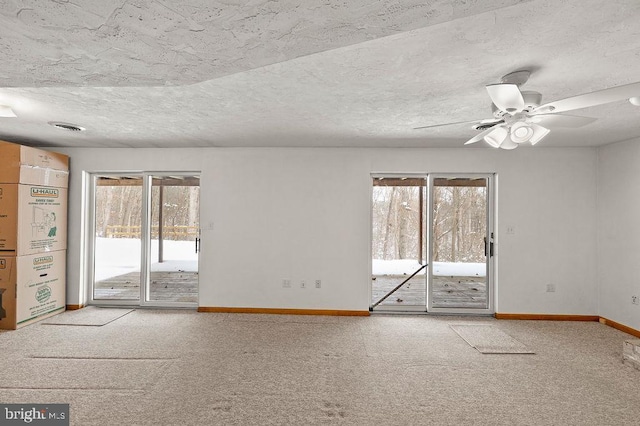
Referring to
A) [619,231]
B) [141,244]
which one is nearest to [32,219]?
[141,244]

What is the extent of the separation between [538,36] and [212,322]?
4.15m

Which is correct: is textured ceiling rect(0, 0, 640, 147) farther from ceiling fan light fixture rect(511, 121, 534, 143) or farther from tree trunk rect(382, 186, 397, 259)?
tree trunk rect(382, 186, 397, 259)

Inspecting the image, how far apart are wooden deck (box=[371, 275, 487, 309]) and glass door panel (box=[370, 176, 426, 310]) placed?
0.02 m

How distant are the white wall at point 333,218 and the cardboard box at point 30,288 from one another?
25 cm

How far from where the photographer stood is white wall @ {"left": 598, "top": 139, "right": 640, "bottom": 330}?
409 centimetres

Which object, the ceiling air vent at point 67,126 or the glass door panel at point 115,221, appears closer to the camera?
the ceiling air vent at point 67,126

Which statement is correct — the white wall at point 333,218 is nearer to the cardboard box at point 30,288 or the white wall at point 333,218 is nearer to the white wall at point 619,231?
the white wall at point 619,231

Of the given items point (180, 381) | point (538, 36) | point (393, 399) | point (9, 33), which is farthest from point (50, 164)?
point (538, 36)

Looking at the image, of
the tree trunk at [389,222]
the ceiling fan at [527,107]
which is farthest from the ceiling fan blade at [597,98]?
the tree trunk at [389,222]

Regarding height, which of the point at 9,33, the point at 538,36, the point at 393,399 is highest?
the point at 538,36

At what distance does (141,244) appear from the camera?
196 inches

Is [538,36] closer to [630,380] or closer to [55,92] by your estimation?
[630,380]

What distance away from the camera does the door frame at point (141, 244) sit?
4965mm

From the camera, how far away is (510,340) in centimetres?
379
